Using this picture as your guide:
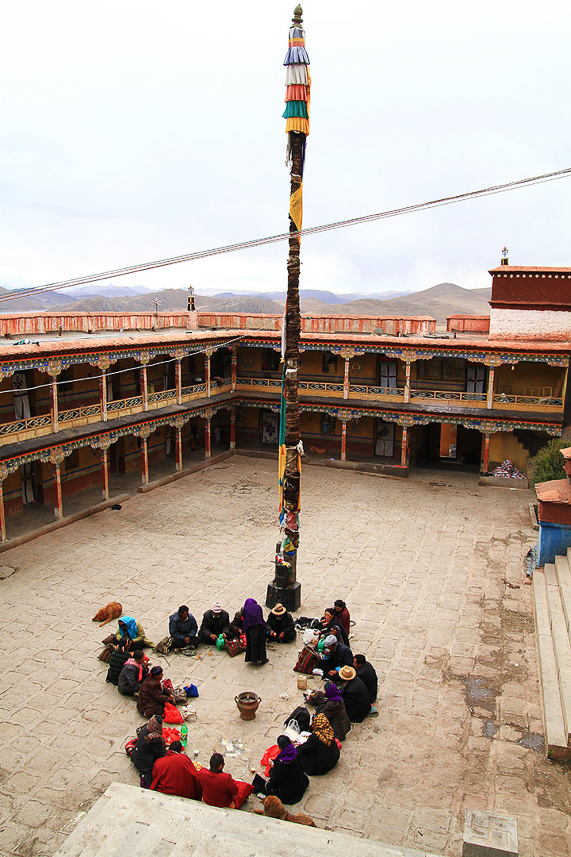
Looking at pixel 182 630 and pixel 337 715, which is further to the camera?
pixel 182 630

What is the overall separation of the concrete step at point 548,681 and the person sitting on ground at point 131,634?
6706 mm

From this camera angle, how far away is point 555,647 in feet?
39.5

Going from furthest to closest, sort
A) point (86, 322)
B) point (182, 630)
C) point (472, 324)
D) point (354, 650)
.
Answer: point (472, 324)
point (86, 322)
point (354, 650)
point (182, 630)

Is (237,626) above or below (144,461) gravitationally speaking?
below

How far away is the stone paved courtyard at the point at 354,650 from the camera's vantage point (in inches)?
350

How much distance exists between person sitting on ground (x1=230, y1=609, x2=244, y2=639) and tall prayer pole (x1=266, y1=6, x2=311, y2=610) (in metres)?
1.36

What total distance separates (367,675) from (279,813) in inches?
128

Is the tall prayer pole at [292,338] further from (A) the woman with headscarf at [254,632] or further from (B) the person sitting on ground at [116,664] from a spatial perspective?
(B) the person sitting on ground at [116,664]

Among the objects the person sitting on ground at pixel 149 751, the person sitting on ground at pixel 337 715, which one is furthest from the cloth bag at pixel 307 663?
the person sitting on ground at pixel 149 751

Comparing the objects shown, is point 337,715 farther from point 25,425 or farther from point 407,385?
point 407,385

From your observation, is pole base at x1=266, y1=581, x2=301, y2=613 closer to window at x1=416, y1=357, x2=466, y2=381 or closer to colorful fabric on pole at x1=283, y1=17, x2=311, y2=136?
colorful fabric on pole at x1=283, y1=17, x2=311, y2=136

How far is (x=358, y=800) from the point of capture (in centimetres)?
888

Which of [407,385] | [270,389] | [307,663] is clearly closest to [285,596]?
[307,663]

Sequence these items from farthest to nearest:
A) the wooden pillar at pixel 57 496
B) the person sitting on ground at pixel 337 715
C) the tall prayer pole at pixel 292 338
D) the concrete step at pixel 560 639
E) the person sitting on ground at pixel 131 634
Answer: the wooden pillar at pixel 57 496 < the tall prayer pole at pixel 292 338 < the person sitting on ground at pixel 131 634 < the concrete step at pixel 560 639 < the person sitting on ground at pixel 337 715
